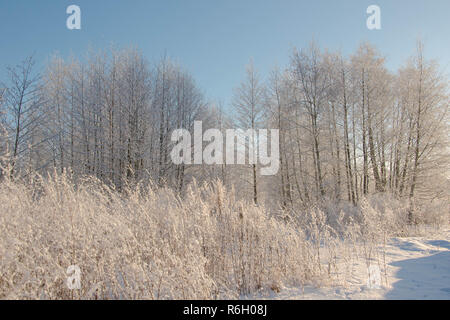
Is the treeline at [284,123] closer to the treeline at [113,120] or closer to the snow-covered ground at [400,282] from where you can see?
the treeline at [113,120]

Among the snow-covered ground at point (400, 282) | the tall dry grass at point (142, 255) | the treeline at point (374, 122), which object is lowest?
the snow-covered ground at point (400, 282)

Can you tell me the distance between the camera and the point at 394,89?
11.5 metres

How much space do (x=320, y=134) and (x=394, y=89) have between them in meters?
4.30

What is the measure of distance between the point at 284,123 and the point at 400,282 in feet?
38.1

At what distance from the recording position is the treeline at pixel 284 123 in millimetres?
10484

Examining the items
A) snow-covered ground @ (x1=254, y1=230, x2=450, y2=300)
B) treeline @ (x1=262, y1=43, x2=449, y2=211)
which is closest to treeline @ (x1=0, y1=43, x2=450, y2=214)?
treeline @ (x1=262, y1=43, x2=449, y2=211)

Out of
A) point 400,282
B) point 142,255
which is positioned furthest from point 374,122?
point 142,255

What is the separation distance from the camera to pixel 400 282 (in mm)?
3121

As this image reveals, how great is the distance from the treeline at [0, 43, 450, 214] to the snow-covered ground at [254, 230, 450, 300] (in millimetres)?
5813

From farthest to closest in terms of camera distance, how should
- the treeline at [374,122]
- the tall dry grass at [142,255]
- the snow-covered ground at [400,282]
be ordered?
the treeline at [374,122]
the snow-covered ground at [400,282]
the tall dry grass at [142,255]

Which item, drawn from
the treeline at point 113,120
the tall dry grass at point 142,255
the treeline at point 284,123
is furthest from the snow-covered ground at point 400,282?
the treeline at point 113,120

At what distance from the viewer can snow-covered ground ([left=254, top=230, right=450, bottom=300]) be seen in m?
2.64

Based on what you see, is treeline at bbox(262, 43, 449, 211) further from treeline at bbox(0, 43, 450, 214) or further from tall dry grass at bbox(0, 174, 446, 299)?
tall dry grass at bbox(0, 174, 446, 299)

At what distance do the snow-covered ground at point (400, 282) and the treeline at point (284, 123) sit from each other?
5.81 m
